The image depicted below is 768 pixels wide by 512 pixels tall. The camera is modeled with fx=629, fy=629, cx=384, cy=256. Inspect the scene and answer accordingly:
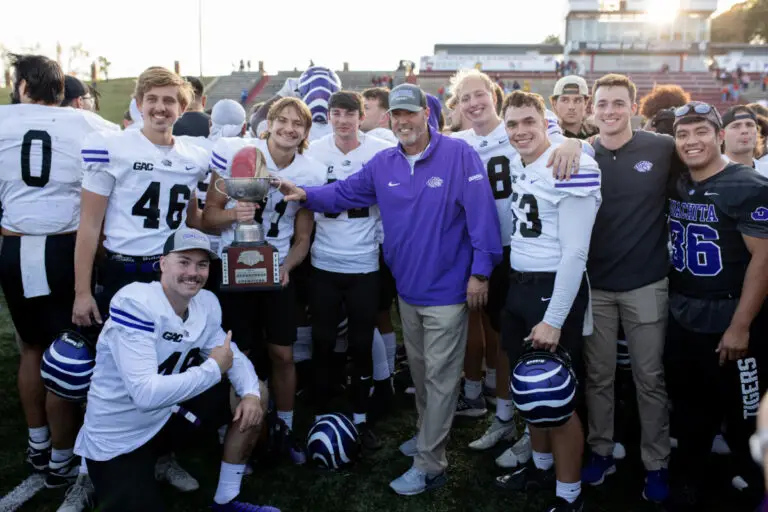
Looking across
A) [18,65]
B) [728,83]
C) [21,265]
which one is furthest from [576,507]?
[728,83]

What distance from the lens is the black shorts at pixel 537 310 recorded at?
10.1ft

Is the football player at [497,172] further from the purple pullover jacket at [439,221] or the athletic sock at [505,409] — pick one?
the purple pullover jacket at [439,221]

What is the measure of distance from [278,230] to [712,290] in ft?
7.82

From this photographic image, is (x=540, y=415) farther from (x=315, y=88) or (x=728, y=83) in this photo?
(x=728, y=83)

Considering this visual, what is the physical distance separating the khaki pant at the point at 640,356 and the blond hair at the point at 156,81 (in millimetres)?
2473

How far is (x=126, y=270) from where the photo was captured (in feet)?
10.6

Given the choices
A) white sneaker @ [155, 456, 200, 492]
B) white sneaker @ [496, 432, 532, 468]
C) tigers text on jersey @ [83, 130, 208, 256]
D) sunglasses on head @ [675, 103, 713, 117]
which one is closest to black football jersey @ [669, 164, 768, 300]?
sunglasses on head @ [675, 103, 713, 117]

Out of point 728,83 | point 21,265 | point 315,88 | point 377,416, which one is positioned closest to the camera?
point 21,265

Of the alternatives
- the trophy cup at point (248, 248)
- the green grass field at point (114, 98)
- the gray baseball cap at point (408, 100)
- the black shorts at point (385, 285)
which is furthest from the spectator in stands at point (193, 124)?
the green grass field at point (114, 98)

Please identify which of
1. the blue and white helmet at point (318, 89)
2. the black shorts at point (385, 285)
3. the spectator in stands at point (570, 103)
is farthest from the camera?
the blue and white helmet at point (318, 89)

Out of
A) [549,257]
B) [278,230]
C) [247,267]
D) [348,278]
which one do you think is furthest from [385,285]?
[549,257]

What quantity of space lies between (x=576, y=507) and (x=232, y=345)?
1.90m

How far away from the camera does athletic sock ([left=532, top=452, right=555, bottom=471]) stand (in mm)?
3438

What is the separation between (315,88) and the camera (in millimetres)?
5523
